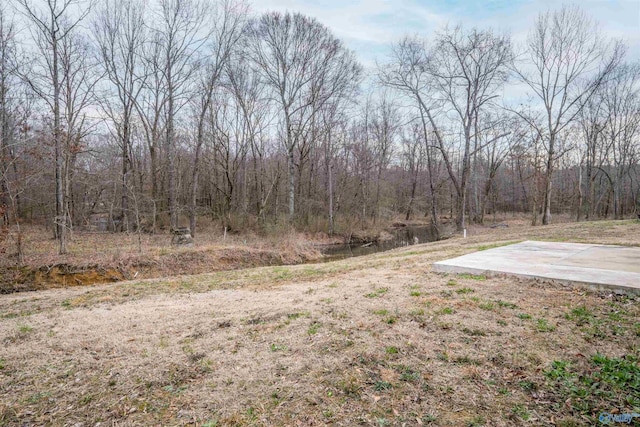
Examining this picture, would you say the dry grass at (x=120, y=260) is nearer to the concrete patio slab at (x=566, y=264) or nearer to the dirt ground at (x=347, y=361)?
the dirt ground at (x=347, y=361)

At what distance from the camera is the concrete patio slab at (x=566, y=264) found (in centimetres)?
433

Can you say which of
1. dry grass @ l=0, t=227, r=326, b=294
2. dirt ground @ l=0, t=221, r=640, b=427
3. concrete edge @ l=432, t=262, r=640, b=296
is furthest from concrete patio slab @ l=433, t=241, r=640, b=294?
dry grass @ l=0, t=227, r=326, b=294

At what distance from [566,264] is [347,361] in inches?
169

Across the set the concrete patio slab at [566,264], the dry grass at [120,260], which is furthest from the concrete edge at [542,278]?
the dry grass at [120,260]

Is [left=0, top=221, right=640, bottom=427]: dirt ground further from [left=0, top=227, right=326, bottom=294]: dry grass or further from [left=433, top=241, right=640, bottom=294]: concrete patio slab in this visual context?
[left=0, top=227, right=326, bottom=294]: dry grass

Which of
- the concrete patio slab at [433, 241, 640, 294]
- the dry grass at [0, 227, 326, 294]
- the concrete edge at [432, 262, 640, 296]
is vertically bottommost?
the dry grass at [0, 227, 326, 294]

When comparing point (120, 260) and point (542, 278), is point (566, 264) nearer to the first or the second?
point (542, 278)

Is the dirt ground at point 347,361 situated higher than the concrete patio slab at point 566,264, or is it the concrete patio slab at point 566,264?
the concrete patio slab at point 566,264

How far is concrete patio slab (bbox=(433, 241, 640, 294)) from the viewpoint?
170 inches

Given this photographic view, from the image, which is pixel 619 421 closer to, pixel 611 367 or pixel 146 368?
pixel 611 367

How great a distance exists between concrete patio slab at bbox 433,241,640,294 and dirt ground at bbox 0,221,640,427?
260mm

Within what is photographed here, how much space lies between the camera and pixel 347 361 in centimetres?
302

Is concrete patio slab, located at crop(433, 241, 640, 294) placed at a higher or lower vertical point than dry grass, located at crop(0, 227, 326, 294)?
higher

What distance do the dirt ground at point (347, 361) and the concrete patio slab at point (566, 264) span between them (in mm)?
260
